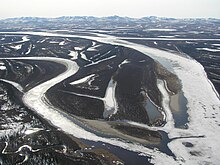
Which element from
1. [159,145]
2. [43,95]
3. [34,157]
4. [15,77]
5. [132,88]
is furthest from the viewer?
[15,77]

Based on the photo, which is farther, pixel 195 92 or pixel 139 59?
pixel 139 59

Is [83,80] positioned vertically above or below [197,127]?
above

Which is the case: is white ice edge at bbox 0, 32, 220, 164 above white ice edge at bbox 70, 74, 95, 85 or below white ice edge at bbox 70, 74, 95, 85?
below

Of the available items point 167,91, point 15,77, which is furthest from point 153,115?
point 15,77

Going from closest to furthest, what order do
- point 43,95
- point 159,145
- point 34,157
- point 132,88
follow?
point 34,157, point 159,145, point 43,95, point 132,88

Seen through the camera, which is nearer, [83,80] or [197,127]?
[197,127]

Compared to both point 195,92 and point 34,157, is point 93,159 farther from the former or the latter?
point 195,92

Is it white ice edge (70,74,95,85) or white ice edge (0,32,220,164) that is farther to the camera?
white ice edge (70,74,95,85)

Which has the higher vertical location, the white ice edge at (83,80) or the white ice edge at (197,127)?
the white ice edge at (83,80)

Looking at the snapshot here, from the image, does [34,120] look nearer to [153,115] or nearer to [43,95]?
[43,95]

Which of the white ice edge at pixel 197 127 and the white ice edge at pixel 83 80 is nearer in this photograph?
the white ice edge at pixel 197 127

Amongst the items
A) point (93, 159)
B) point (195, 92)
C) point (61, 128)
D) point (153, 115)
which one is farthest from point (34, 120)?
point (195, 92)
